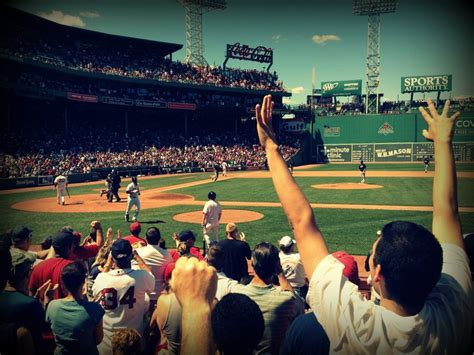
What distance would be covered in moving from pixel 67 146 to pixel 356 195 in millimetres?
31924

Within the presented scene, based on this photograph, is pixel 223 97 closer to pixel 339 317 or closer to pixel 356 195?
pixel 356 195

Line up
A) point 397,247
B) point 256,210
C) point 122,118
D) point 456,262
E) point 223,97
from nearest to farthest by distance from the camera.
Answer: point 397,247
point 456,262
point 256,210
point 122,118
point 223,97

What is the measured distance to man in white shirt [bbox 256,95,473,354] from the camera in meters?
1.81

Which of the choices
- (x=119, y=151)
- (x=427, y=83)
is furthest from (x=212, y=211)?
(x=427, y=83)

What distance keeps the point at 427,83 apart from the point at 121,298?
67.4m

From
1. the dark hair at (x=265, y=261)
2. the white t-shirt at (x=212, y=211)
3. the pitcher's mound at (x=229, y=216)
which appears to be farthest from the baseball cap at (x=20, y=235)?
the pitcher's mound at (x=229, y=216)

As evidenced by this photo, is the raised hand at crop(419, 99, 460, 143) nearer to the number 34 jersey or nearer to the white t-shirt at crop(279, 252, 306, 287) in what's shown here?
the number 34 jersey

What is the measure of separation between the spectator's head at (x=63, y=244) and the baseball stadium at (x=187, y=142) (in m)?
5.35

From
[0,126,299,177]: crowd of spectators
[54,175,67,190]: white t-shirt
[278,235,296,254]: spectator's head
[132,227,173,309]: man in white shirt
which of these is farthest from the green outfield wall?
[132,227,173,309]: man in white shirt

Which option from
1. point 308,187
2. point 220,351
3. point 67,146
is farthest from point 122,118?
point 220,351

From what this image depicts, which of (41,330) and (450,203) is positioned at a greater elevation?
(450,203)

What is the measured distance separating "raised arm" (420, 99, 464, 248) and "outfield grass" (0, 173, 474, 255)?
31.8 feet

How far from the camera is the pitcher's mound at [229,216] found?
16.8m

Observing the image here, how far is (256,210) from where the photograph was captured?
19.3 meters
